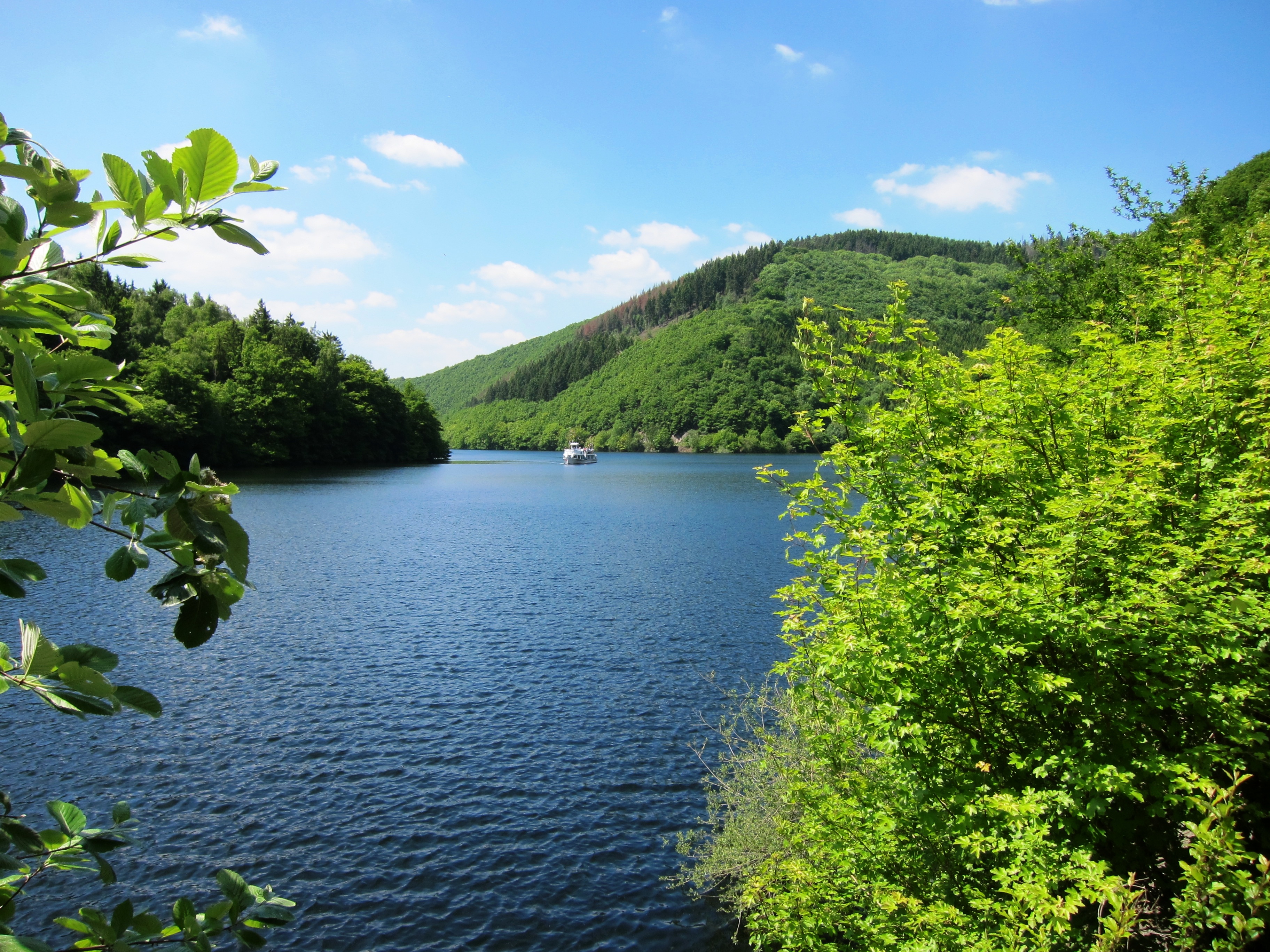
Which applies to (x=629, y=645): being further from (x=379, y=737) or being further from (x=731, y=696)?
(x=379, y=737)

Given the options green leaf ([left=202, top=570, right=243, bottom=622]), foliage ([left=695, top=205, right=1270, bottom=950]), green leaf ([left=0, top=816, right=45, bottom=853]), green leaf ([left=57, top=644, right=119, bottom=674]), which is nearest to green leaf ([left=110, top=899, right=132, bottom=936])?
green leaf ([left=0, top=816, right=45, bottom=853])

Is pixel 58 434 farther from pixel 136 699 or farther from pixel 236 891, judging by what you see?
pixel 236 891

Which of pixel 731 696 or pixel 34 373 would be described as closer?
pixel 34 373

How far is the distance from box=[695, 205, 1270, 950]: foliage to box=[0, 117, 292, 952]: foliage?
4.73m

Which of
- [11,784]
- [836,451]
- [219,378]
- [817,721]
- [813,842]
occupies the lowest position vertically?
[11,784]

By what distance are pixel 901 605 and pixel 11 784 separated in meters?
15.4

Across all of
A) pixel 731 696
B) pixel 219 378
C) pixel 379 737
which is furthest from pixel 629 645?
pixel 219 378

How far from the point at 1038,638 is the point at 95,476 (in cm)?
611

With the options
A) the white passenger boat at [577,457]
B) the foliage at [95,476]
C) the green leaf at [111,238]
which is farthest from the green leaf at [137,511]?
the white passenger boat at [577,457]

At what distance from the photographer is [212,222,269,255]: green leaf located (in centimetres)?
172

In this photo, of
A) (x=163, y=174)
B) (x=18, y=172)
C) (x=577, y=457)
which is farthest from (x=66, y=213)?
(x=577, y=457)

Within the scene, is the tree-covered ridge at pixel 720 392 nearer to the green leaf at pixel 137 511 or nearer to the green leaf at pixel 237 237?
the green leaf at pixel 237 237

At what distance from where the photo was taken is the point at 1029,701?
6.10 metres

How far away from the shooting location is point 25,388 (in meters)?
1.35
